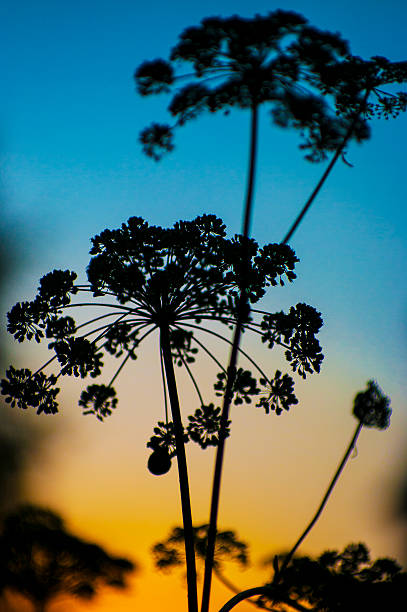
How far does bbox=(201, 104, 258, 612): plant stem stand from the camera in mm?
4383

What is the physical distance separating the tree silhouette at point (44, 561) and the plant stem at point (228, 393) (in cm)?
484

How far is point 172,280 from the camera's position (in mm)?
5000

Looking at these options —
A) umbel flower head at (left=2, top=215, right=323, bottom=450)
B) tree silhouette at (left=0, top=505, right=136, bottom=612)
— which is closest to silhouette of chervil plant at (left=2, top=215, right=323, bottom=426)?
umbel flower head at (left=2, top=215, right=323, bottom=450)

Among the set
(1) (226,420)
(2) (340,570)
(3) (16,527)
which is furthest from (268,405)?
(3) (16,527)

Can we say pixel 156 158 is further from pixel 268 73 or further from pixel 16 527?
pixel 16 527

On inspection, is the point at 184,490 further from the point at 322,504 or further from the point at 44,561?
the point at 44,561

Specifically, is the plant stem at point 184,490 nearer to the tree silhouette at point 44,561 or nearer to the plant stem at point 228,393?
the plant stem at point 228,393

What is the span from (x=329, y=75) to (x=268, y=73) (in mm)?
615

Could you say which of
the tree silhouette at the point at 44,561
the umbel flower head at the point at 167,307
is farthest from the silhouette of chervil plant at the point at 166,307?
the tree silhouette at the point at 44,561

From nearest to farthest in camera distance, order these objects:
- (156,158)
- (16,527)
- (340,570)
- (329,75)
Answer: (329,75)
(156,158)
(340,570)
(16,527)

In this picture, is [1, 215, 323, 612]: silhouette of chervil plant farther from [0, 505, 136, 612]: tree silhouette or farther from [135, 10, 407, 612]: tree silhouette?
[0, 505, 136, 612]: tree silhouette

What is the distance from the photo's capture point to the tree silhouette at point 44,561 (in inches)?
361

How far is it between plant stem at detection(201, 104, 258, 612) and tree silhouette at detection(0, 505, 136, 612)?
4838 millimetres

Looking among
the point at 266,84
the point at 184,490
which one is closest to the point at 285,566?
the point at 184,490
